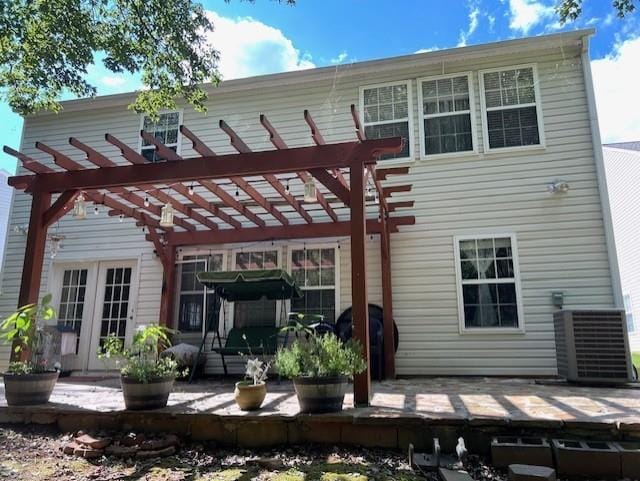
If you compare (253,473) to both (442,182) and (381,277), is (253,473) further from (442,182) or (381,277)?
(442,182)

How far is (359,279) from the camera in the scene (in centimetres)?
426

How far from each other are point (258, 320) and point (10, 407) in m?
3.70

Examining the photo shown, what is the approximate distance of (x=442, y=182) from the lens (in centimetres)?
715

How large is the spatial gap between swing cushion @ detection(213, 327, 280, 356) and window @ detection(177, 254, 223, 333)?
1.03m

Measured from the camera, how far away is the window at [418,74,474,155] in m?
7.25

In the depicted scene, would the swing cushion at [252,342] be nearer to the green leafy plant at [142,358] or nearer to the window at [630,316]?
the green leafy plant at [142,358]

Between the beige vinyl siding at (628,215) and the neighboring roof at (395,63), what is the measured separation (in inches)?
287

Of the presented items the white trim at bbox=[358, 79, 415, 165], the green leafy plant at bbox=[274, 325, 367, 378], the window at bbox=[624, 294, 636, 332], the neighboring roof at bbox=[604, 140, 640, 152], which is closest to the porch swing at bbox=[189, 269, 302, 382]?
the green leafy plant at bbox=[274, 325, 367, 378]

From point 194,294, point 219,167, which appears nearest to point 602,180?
point 219,167

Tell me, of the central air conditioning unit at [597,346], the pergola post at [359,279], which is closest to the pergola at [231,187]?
the pergola post at [359,279]

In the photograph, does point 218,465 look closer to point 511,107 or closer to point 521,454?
point 521,454

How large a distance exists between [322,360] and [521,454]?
1625 millimetres

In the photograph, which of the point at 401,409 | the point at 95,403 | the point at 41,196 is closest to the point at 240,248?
the point at 41,196

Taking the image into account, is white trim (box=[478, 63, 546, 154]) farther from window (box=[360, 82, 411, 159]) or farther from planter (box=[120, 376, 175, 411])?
planter (box=[120, 376, 175, 411])
